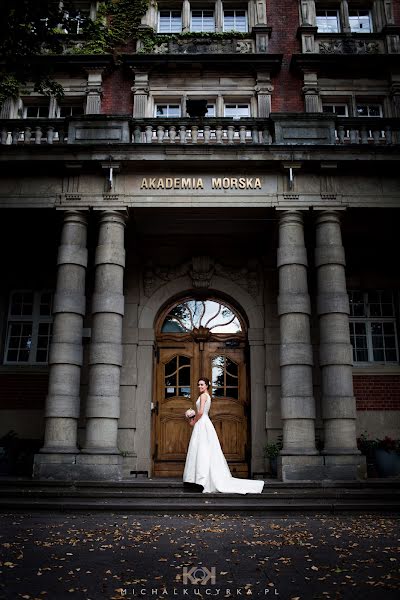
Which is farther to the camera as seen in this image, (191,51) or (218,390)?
(191,51)

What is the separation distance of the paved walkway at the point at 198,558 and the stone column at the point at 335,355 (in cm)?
204

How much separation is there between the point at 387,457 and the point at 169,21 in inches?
510

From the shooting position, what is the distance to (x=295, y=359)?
10.6 meters

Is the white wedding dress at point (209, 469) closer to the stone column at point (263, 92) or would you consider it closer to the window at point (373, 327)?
→ the window at point (373, 327)

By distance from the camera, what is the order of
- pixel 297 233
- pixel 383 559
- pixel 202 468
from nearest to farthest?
pixel 383 559
pixel 202 468
pixel 297 233

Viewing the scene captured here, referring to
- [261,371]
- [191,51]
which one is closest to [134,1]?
[191,51]

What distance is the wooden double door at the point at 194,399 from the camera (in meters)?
13.0

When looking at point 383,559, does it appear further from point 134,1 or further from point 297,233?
point 134,1

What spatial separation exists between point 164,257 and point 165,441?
4552 millimetres

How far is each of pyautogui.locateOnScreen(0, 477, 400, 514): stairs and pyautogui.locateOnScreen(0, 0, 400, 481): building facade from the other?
425 mm

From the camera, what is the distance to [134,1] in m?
15.5

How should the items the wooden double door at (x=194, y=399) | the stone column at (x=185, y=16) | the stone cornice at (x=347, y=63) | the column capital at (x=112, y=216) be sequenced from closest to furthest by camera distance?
the column capital at (x=112, y=216) < the wooden double door at (x=194, y=399) < the stone cornice at (x=347, y=63) < the stone column at (x=185, y=16)

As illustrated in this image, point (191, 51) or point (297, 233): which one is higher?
point (191, 51)

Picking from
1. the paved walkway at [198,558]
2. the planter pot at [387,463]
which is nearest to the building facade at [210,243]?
the planter pot at [387,463]
